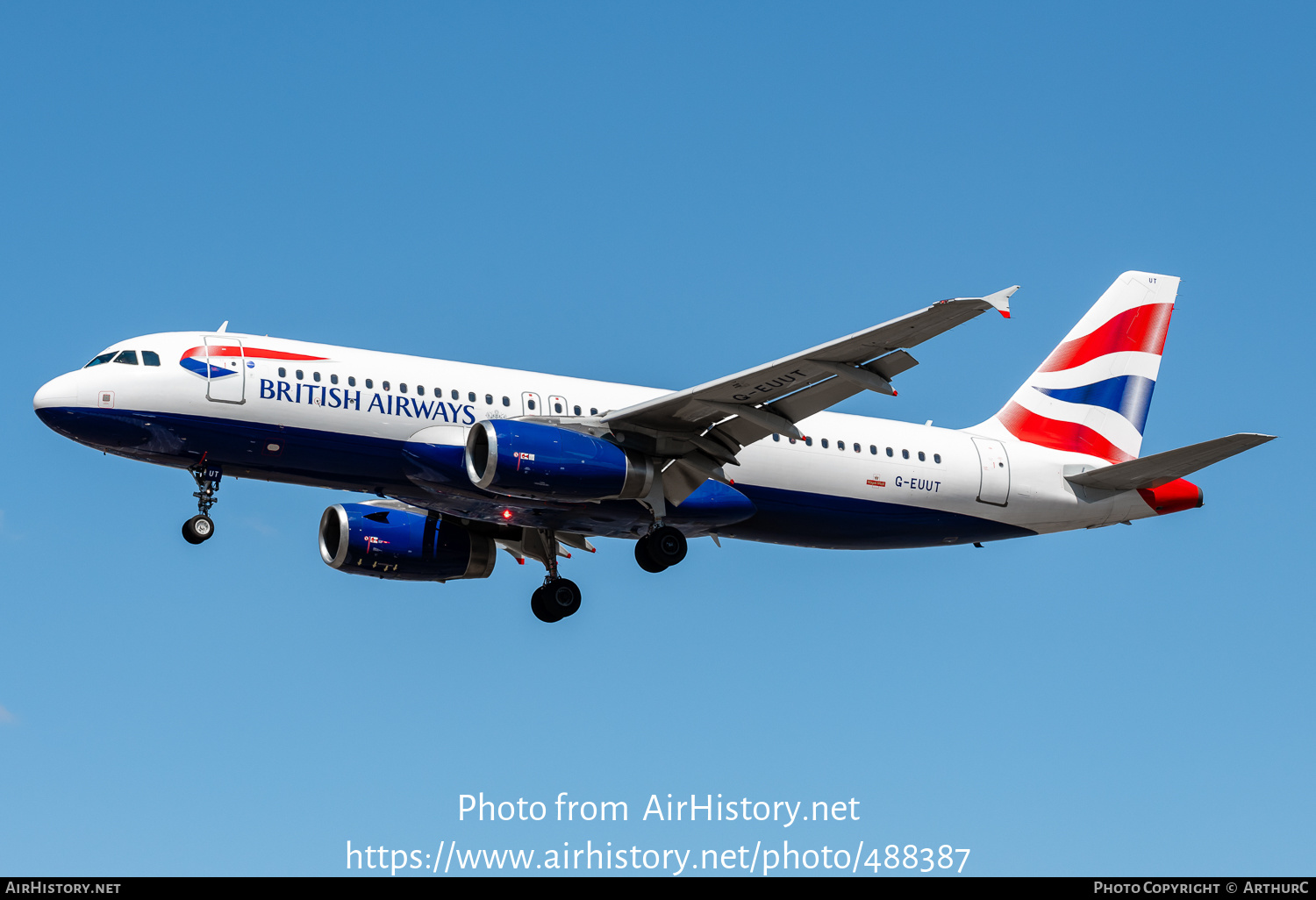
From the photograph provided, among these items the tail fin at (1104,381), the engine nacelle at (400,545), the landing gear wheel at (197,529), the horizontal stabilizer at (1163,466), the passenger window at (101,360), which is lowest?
the landing gear wheel at (197,529)

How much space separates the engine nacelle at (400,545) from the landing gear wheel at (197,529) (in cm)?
460

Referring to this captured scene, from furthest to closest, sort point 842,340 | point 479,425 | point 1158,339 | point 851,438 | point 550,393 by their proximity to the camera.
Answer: point 1158,339
point 851,438
point 550,393
point 479,425
point 842,340

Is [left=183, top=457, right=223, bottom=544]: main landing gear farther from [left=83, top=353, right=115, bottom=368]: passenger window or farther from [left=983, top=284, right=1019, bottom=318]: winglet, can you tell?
[left=983, top=284, right=1019, bottom=318]: winglet

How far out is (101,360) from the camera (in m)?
27.3

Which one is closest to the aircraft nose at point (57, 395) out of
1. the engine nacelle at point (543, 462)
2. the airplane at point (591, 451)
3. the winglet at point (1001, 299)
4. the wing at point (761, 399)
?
the airplane at point (591, 451)

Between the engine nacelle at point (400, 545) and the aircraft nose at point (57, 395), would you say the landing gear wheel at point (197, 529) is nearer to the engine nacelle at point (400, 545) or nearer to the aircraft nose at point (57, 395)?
the aircraft nose at point (57, 395)

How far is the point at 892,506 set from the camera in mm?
31500

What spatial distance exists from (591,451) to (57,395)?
9341mm

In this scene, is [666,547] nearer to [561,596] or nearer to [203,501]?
[561,596]

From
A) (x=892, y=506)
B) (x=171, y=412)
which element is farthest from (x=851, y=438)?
(x=171, y=412)

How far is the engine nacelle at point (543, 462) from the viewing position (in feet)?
87.5

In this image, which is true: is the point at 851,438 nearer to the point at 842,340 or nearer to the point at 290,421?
the point at 842,340

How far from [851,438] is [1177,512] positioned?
25.4 feet

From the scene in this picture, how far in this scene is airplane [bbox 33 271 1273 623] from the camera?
26812mm
